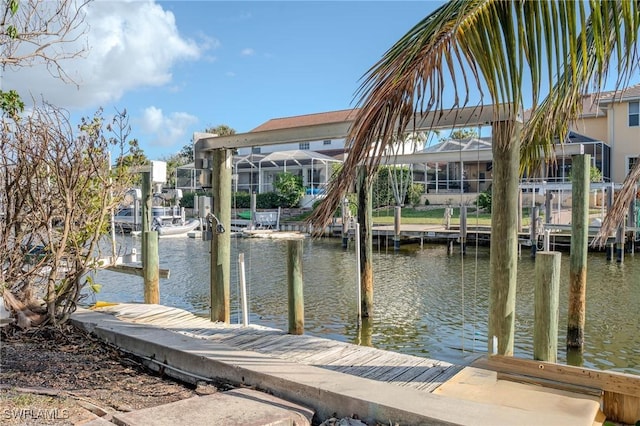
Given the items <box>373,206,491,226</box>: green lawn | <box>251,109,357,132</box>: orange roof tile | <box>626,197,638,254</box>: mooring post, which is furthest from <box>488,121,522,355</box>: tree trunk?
<box>251,109,357,132</box>: orange roof tile

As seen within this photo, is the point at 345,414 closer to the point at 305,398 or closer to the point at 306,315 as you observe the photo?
the point at 305,398

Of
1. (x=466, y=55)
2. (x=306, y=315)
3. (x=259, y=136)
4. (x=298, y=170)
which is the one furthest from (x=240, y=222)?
(x=466, y=55)

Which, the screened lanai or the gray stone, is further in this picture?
the screened lanai

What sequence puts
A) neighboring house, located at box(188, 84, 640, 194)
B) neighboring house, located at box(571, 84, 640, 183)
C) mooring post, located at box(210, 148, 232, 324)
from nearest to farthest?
mooring post, located at box(210, 148, 232, 324) < neighboring house, located at box(188, 84, 640, 194) < neighboring house, located at box(571, 84, 640, 183)

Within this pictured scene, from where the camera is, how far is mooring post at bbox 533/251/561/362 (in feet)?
17.3

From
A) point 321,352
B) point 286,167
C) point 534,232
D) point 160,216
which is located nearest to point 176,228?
point 160,216

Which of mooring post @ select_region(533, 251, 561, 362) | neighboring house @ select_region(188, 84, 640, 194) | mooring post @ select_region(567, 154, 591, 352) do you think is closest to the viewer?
mooring post @ select_region(533, 251, 561, 362)

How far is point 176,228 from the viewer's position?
31203 mm

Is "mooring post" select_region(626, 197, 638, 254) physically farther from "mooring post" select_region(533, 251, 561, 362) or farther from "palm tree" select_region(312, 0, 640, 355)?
"palm tree" select_region(312, 0, 640, 355)

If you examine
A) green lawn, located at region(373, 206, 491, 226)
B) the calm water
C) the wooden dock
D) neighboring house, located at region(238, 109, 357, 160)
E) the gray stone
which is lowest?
the calm water

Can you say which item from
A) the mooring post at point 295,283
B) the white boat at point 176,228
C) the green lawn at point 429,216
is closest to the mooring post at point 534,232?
the green lawn at point 429,216

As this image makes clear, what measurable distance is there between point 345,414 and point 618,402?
2285 millimetres

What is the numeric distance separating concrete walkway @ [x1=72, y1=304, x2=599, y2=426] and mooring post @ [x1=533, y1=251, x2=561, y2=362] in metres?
0.72

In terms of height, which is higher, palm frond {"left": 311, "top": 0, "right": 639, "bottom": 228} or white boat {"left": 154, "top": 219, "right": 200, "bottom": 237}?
palm frond {"left": 311, "top": 0, "right": 639, "bottom": 228}
